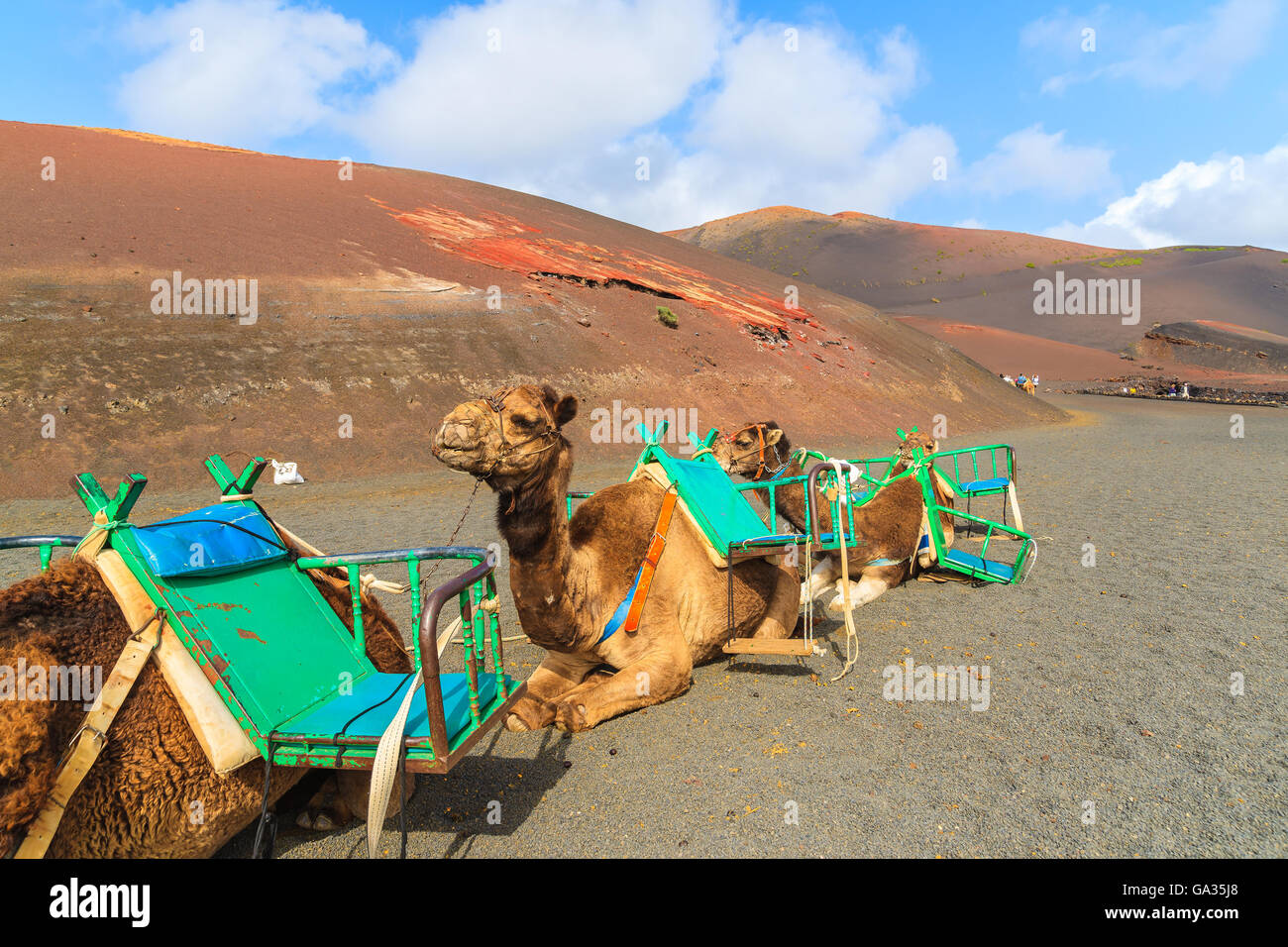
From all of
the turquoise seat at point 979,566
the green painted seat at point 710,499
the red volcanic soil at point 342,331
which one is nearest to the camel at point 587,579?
the green painted seat at point 710,499

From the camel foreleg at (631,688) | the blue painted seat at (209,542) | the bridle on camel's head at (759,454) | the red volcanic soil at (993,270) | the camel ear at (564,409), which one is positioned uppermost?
the red volcanic soil at (993,270)

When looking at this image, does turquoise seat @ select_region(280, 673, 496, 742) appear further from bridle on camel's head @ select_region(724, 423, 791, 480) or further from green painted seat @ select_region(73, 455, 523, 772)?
bridle on camel's head @ select_region(724, 423, 791, 480)

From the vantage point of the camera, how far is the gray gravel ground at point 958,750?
3211 millimetres

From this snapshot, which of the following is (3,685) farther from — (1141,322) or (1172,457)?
(1141,322)

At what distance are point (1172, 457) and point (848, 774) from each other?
59.2 feet

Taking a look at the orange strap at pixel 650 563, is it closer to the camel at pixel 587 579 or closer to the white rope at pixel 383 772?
the camel at pixel 587 579

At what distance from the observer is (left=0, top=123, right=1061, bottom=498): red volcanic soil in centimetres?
1755

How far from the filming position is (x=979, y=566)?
759cm

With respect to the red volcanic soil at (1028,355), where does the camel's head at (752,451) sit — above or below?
below

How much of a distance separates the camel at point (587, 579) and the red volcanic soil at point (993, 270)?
8207cm

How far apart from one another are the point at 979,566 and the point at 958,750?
4.09 metres

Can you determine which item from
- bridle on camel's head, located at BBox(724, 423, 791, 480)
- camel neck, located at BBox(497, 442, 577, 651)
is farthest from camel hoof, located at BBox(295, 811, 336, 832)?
bridle on camel's head, located at BBox(724, 423, 791, 480)

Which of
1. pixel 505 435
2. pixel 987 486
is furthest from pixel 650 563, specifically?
pixel 987 486
